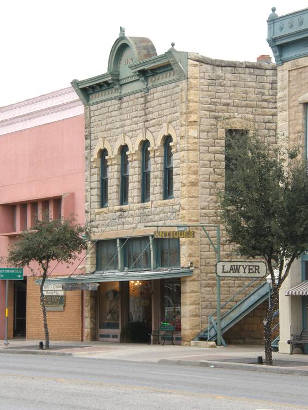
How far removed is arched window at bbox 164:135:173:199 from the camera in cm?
4062

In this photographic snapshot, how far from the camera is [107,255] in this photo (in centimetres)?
4412

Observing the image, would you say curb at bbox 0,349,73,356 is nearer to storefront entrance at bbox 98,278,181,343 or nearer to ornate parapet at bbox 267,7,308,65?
storefront entrance at bbox 98,278,181,343

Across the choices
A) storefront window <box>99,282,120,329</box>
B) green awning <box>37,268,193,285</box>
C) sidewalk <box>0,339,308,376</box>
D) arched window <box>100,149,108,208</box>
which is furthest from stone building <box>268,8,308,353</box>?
arched window <box>100,149,108,208</box>

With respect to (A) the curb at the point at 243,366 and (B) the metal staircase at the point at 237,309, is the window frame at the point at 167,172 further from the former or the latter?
(A) the curb at the point at 243,366

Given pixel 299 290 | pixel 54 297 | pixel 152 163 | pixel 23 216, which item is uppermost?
pixel 152 163

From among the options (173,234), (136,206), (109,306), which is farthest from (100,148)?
(173,234)

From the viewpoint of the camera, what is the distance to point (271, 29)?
34.4m

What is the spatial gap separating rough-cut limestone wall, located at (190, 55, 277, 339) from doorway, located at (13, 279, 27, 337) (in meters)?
14.2

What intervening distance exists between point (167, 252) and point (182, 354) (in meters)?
7.75

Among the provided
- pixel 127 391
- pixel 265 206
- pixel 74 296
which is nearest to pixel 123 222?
pixel 74 296

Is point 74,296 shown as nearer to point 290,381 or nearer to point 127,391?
point 290,381

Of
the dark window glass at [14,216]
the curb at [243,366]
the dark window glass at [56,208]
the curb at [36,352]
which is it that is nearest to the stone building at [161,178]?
the dark window glass at [56,208]

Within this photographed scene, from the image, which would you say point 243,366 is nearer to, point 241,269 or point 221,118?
point 241,269

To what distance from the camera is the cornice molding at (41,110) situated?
1836 inches
